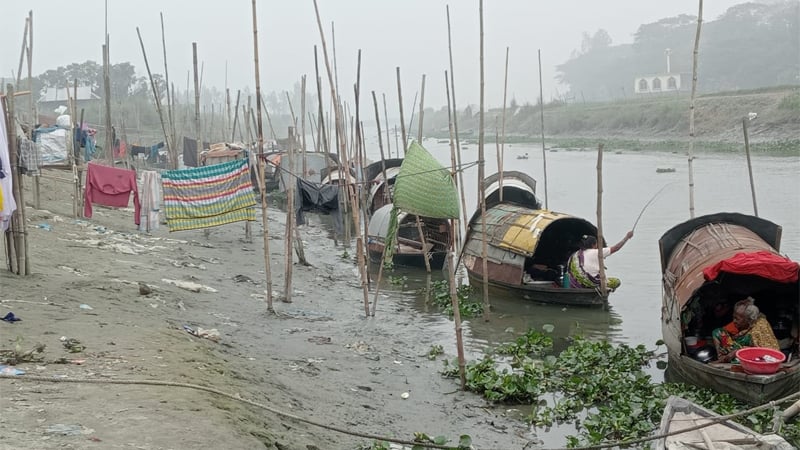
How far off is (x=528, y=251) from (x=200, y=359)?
6.03 m

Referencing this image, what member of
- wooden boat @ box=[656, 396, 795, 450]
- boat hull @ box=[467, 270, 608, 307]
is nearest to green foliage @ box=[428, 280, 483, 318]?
boat hull @ box=[467, 270, 608, 307]

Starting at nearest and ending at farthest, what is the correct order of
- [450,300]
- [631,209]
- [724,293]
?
[724,293] → [450,300] → [631,209]

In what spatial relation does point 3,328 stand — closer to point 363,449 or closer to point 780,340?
point 363,449

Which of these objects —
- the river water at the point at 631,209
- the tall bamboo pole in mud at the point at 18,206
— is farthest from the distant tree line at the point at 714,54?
the tall bamboo pole in mud at the point at 18,206

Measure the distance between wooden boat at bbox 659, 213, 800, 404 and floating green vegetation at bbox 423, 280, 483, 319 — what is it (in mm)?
3283

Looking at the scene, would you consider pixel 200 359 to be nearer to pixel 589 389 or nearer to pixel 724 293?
pixel 589 389

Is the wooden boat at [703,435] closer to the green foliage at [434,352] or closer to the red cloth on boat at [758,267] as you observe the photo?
the red cloth on boat at [758,267]

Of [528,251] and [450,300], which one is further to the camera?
[450,300]

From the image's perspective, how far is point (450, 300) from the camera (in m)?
12.2

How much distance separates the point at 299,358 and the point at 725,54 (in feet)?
249

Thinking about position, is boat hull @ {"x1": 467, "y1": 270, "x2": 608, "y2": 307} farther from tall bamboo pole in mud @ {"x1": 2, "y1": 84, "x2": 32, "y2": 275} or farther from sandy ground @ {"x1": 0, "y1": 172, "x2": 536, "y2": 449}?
tall bamboo pole in mud @ {"x1": 2, "y1": 84, "x2": 32, "y2": 275}

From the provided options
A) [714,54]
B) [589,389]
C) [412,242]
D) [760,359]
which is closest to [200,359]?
[589,389]

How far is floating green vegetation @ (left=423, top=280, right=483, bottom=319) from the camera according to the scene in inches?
453

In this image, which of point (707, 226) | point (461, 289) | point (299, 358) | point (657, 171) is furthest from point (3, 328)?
point (657, 171)
